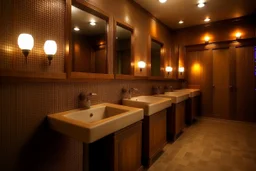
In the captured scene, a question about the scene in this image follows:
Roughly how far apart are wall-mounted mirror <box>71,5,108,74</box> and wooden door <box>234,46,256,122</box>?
376 cm

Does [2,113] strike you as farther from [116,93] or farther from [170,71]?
[170,71]

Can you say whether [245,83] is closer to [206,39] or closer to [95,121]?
[206,39]

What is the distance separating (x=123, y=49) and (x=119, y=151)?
167 cm

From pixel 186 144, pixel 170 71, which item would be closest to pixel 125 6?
pixel 170 71

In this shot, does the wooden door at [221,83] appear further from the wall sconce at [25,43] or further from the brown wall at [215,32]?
the wall sconce at [25,43]

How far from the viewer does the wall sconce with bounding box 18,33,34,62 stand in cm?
117

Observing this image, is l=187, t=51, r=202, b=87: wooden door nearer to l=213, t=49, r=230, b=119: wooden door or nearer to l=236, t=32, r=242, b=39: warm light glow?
l=213, t=49, r=230, b=119: wooden door

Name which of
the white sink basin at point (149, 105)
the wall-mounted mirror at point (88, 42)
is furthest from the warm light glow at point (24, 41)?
the white sink basin at point (149, 105)

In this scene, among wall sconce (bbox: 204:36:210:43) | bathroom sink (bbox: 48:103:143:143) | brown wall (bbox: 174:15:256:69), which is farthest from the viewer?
wall sconce (bbox: 204:36:210:43)

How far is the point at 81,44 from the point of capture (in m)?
2.00

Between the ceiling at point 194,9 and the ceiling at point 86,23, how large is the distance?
1.11 metres

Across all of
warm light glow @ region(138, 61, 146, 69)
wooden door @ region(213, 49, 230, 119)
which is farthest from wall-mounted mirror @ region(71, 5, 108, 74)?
wooden door @ region(213, 49, 230, 119)

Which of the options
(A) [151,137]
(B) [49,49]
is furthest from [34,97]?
(A) [151,137]

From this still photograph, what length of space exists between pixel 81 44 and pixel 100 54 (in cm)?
31
